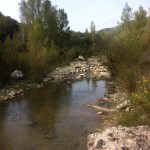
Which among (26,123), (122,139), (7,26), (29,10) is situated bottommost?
(26,123)

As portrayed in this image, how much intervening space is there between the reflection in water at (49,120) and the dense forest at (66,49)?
79.8 inches

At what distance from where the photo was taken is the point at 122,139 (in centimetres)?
513

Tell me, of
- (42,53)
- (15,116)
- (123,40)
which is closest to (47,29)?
(42,53)

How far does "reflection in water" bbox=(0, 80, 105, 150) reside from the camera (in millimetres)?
9000

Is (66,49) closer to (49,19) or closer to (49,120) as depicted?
(49,19)

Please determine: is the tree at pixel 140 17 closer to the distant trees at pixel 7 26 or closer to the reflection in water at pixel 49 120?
the distant trees at pixel 7 26

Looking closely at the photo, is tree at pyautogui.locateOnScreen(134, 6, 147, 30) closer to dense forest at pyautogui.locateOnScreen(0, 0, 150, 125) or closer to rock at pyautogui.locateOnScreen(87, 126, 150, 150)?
dense forest at pyautogui.locateOnScreen(0, 0, 150, 125)

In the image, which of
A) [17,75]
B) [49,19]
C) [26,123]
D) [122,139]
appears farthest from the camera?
[49,19]

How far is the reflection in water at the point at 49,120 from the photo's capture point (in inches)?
354

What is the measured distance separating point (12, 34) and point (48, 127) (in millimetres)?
29397

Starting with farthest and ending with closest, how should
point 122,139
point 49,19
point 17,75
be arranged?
point 49,19, point 17,75, point 122,139

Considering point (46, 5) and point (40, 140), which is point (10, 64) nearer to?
point (40, 140)

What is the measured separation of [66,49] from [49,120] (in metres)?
26.8

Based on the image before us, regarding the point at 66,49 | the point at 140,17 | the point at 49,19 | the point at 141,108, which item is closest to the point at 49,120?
the point at 141,108
